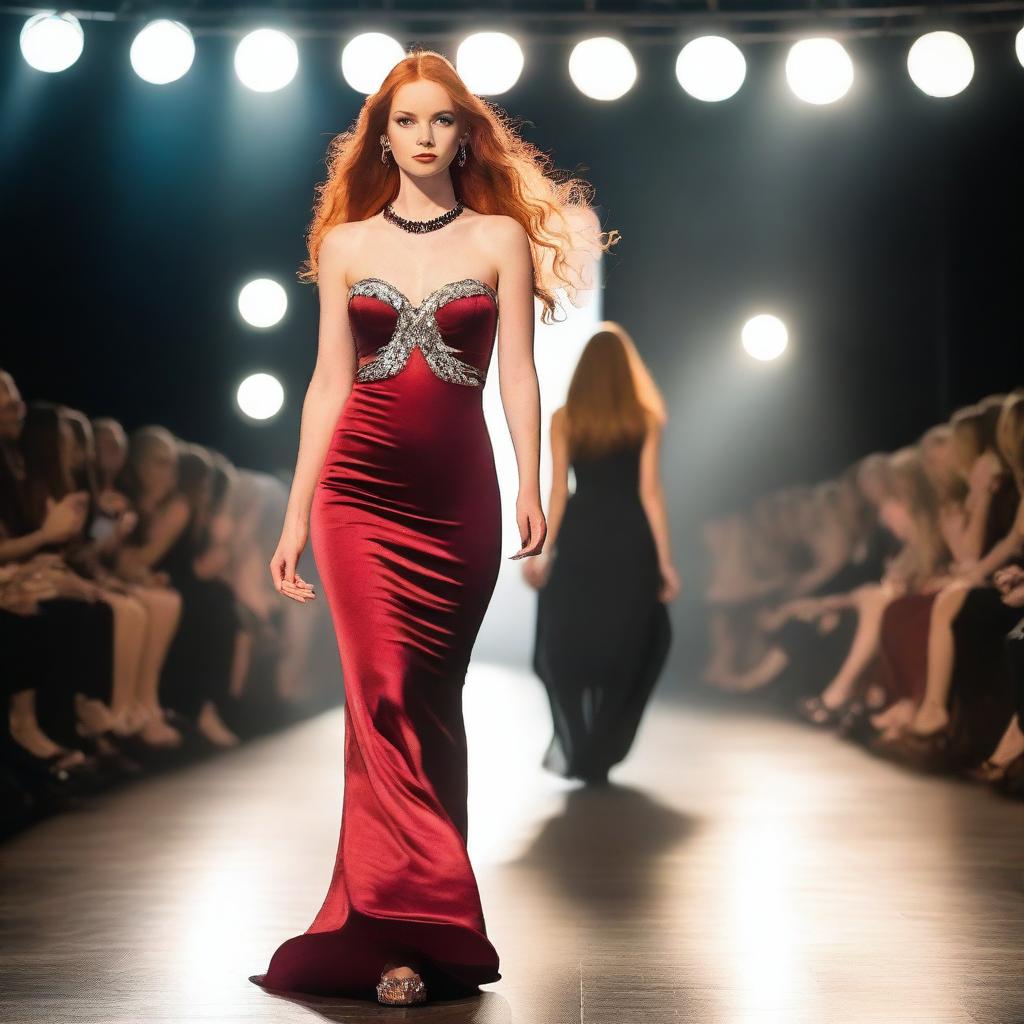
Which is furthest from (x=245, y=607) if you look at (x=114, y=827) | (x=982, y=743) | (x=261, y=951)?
(x=261, y=951)

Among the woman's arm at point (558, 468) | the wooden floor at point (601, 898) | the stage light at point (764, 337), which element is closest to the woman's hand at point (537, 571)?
the woman's arm at point (558, 468)

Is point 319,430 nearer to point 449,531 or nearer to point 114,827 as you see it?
point 449,531

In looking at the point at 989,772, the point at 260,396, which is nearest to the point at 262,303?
the point at 260,396

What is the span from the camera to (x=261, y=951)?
9.36 ft

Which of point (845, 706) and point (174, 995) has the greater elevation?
point (174, 995)

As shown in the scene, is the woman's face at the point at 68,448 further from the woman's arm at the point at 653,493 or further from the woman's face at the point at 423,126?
the woman's face at the point at 423,126

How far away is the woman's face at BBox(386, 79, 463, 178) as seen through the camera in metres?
2.72

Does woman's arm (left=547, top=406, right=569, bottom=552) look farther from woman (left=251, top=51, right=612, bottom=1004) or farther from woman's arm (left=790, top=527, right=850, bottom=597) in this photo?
woman's arm (left=790, top=527, right=850, bottom=597)

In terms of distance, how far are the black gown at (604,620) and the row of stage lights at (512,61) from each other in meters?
1.55

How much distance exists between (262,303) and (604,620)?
2.54m

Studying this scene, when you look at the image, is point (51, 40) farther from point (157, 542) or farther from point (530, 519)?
point (530, 519)

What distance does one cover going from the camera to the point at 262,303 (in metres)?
7.08

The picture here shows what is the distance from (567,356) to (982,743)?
9.74 feet

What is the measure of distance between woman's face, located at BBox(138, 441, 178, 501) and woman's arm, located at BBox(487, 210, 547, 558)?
340cm
